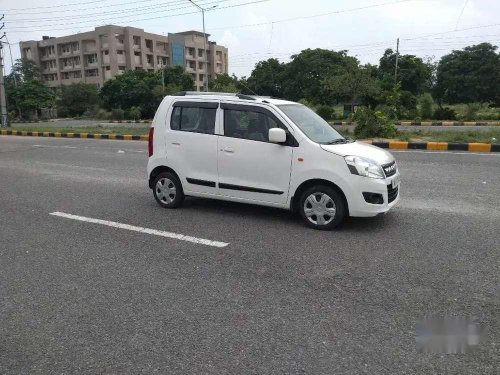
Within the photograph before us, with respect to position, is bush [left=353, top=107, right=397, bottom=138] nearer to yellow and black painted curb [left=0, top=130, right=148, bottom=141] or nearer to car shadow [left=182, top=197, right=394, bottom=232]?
yellow and black painted curb [left=0, top=130, right=148, bottom=141]

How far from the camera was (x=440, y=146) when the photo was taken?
1396 cm

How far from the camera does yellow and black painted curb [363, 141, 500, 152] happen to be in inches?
520

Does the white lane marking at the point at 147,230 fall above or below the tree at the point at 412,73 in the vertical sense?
below

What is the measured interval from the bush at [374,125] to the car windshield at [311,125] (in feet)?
35.8

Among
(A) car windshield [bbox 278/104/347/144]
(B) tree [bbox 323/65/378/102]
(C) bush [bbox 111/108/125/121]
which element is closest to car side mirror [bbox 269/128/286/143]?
(A) car windshield [bbox 278/104/347/144]

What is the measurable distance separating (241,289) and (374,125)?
13826mm

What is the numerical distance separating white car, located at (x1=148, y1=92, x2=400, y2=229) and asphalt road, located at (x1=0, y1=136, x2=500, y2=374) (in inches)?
13.1

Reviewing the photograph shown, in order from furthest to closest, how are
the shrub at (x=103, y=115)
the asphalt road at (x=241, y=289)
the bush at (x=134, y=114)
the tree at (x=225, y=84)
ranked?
the shrub at (x=103, y=115) < the bush at (x=134, y=114) < the tree at (x=225, y=84) < the asphalt road at (x=241, y=289)

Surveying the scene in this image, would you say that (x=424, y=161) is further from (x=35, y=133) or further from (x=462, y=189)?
(x=35, y=133)

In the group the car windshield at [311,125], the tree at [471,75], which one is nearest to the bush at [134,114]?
the tree at [471,75]

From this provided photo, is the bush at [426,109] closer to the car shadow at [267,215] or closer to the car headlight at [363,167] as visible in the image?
the car shadow at [267,215]

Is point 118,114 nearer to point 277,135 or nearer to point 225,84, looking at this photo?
point 225,84

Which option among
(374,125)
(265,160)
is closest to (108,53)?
(374,125)

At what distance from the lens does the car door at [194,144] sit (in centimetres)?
603
